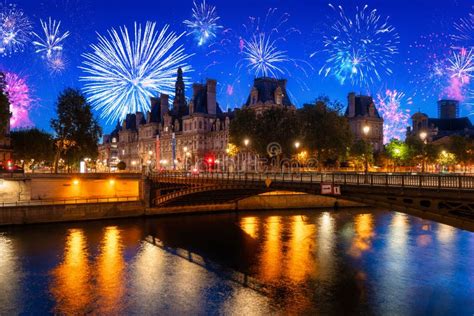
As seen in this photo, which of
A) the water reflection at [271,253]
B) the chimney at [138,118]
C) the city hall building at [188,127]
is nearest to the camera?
the water reflection at [271,253]

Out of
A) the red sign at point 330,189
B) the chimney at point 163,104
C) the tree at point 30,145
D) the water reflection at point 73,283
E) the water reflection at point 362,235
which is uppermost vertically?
the chimney at point 163,104

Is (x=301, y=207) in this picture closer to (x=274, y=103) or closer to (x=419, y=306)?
(x=274, y=103)

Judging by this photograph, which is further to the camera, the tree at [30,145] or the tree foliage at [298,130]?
the tree at [30,145]

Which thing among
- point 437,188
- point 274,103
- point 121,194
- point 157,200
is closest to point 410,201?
point 437,188

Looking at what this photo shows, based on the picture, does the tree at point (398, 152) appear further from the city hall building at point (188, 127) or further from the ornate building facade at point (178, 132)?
the ornate building facade at point (178, 132)

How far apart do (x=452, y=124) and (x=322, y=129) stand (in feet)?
352

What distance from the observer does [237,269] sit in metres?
36.2

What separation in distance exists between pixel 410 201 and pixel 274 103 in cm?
7520

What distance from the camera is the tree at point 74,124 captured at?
285 ft

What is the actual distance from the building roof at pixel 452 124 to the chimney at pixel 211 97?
3231 inches

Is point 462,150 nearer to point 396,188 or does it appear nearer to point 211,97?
point 211,97

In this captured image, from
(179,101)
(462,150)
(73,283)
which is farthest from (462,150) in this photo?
(73,283)

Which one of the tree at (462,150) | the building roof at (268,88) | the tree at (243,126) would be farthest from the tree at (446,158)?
the tree at (243,126)

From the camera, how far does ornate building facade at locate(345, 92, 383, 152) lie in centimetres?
12150
